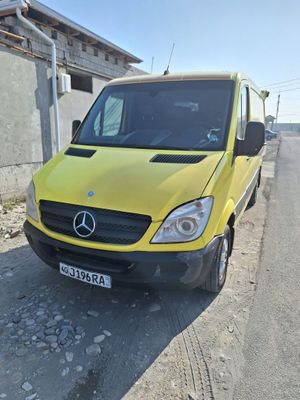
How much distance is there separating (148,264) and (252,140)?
1642 mm

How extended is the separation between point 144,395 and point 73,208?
1.44 m

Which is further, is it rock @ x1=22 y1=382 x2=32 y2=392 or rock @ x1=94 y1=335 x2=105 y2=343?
rock @ x1=94 y1=335 x2=105 y2=343

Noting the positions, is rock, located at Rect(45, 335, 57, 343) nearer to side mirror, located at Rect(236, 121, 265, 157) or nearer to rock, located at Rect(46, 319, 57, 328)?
rock, located at Rect(46, 319, 57, 328)

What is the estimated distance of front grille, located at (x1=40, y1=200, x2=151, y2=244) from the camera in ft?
7.48

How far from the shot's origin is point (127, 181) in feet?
8.19

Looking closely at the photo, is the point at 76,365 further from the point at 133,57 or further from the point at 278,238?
the point at 133,57

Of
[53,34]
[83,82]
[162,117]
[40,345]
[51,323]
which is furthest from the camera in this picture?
[53,34]

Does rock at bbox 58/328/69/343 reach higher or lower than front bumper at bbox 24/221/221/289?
lower

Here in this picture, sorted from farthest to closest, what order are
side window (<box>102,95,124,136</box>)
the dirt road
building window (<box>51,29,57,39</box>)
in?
building window (<box>51,29,57,39</box>), side window (<box>102,95,124,136</box>), the dirt road

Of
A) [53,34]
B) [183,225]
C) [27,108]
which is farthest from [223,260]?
[53,34]

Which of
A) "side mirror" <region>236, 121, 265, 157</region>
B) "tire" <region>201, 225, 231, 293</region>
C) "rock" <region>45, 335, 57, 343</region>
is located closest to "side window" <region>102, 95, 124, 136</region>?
"side mirror" <region>236, 121, 265, 157</region>

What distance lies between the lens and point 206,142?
292cm

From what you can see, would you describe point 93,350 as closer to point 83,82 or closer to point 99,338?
point 99,338

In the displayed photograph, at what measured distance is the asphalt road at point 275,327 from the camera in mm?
2084
